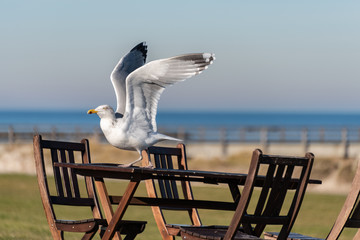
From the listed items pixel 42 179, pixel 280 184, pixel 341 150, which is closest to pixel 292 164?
pixel 280 184

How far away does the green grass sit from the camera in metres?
8.98

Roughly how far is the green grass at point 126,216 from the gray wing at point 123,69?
123 inches

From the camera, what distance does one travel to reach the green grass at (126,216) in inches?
354

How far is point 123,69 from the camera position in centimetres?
554

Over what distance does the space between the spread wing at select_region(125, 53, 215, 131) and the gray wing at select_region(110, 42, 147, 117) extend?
0.56 ft

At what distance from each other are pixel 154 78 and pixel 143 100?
203 millimetres

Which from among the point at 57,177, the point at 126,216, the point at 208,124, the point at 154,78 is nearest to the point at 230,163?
the point at 126,216

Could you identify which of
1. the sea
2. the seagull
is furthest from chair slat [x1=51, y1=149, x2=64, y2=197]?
the sea

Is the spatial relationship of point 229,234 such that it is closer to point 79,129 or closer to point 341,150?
point 341,150

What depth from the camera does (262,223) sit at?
4.70m

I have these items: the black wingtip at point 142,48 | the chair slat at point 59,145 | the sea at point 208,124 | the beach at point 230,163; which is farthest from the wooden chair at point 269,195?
the sea at point 208,124

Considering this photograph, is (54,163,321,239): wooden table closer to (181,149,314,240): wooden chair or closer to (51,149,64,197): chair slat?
(181,149,314,240): wooden chair

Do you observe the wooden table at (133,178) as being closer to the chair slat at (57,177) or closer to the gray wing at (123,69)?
the chair slat at (57,177)

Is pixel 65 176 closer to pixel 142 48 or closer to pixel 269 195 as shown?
pixel 142 48
